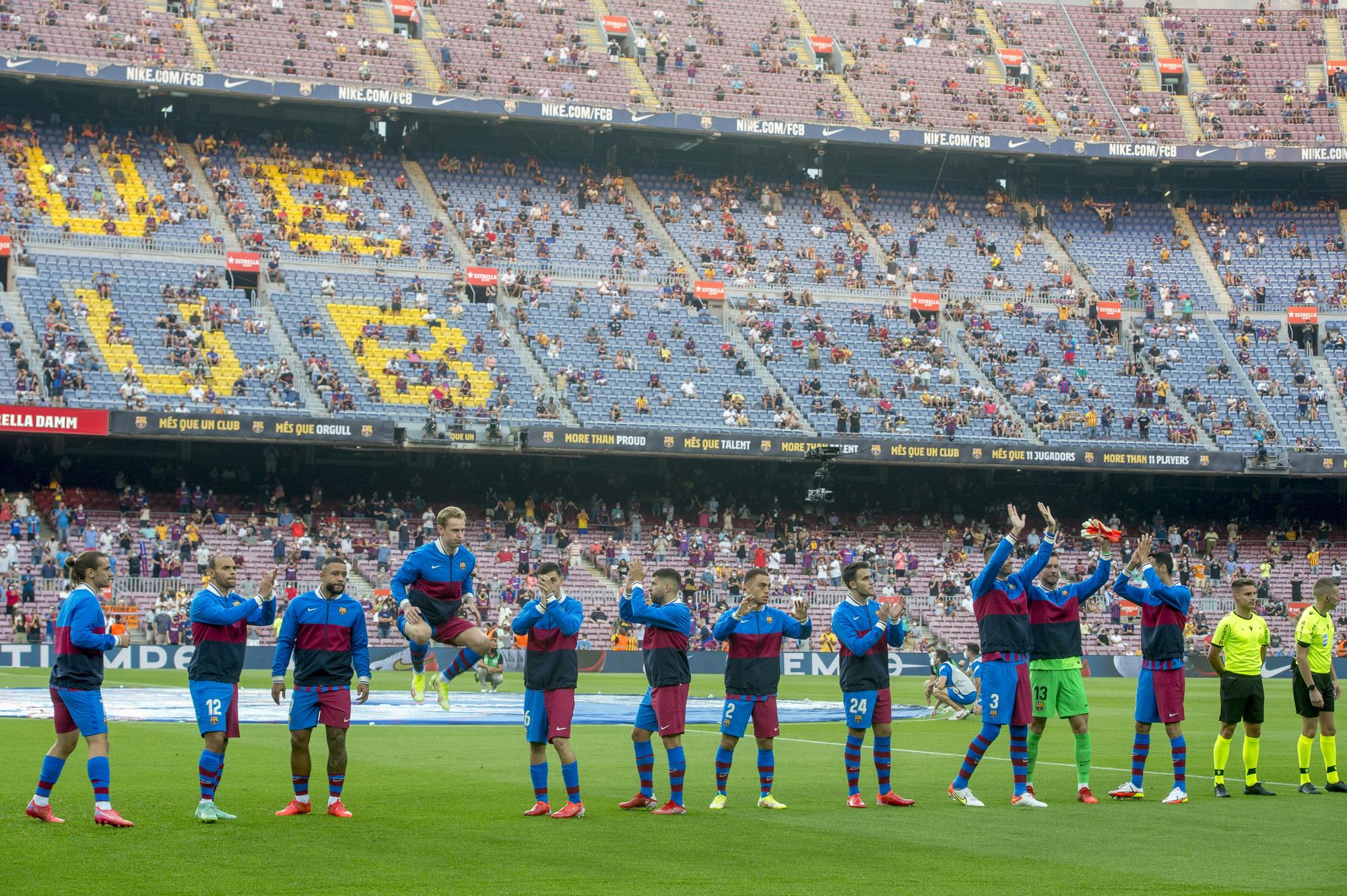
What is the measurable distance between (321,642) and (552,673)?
7.01 feet

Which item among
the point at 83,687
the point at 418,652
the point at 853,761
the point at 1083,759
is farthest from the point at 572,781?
the point at 1083,759

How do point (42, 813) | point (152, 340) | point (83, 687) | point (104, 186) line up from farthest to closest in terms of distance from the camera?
1. point (104, 186)
2. point (152, 340)
3. point (42, 813)
4. point (83, 687)

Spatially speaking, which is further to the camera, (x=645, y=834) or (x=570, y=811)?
(x=570, y=811)

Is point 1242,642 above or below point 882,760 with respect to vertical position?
above

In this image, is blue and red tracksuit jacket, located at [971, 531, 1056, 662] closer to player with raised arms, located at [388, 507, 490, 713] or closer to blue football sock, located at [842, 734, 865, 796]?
blue football sock, located at [842, 734, 865, 796]

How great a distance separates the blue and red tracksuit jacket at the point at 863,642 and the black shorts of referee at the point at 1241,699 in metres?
3.95

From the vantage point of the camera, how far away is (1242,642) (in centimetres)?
1697

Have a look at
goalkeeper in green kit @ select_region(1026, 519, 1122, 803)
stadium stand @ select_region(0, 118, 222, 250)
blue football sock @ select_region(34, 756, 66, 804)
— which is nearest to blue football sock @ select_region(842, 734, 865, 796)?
goalkeeper in green kit @ select_region(1026, 519, 1122, 803)

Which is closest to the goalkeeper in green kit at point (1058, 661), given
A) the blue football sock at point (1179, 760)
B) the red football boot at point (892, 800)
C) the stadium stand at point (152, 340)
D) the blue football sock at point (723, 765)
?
the blue football sock at point (1179, 760)

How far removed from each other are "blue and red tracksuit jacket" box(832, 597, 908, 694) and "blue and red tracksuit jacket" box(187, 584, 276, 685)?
549cm

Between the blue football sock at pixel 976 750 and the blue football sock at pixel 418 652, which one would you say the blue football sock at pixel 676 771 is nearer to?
the blue football sock at pixel 418 652

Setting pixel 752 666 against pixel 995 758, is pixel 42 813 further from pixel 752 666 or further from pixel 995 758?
pixel 995 758

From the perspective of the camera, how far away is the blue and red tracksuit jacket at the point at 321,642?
14.3 meters

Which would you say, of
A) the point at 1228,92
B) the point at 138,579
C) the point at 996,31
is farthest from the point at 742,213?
the point at 138,579
